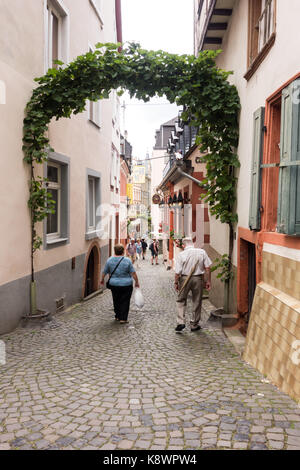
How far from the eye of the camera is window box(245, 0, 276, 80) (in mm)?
5639

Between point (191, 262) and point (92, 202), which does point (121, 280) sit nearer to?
point (191, 262)

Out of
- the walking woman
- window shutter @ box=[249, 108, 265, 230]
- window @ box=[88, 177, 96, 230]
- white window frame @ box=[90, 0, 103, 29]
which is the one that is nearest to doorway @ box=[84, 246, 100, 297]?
window @ box=[88, 177, 96, 230]

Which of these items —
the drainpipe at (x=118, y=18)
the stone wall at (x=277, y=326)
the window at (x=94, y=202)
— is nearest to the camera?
the stone wall at (x=277, y=326)

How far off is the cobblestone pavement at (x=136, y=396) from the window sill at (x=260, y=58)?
4.04 m

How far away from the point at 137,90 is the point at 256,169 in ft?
9.22

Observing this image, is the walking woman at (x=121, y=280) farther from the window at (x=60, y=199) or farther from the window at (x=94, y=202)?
the window at (x=94, y=202)

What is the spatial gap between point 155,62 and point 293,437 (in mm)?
6001

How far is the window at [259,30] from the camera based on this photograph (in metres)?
5.64

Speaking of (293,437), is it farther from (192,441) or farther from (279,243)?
(279,243)

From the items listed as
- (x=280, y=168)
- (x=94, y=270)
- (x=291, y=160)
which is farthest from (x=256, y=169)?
(x=94, y=270)

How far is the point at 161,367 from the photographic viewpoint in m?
5.02

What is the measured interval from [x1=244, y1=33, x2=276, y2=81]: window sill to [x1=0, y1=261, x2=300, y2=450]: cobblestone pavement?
404 cm

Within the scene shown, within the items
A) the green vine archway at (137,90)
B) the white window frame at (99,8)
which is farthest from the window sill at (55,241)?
the white window frame at (99,8)
